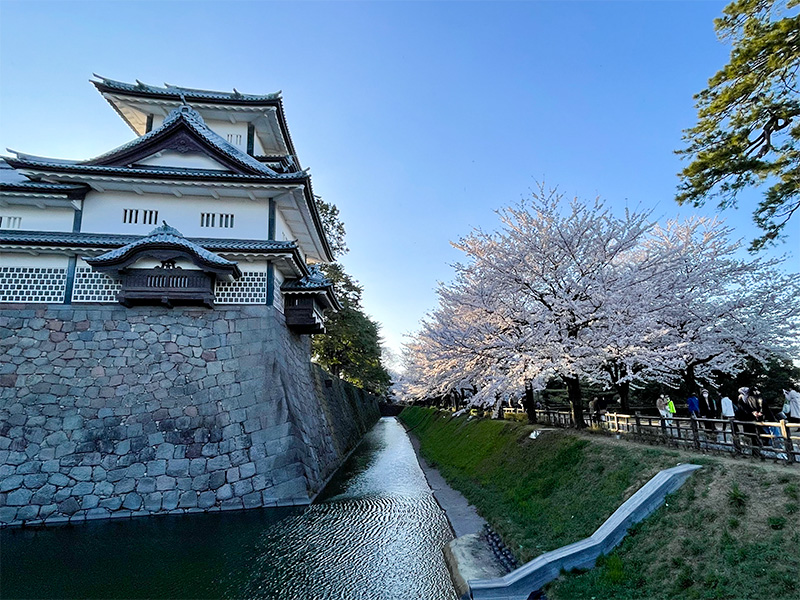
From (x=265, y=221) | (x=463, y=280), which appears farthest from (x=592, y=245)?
(x=265, y=221)

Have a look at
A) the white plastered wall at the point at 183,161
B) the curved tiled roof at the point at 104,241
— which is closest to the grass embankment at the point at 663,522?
the curved tiled roof at the point at 104,241

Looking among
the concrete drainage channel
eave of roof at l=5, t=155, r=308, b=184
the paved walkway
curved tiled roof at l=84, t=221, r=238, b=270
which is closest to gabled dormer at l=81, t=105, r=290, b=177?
eave of roof at l=5, t=155, r=308, b=184

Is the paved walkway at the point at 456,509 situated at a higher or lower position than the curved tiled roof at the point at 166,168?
lower

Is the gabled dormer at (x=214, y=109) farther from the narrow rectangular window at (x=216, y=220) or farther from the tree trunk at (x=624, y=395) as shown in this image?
the tree trunk at (x=624, y=395)

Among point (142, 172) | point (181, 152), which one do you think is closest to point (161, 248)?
point (142, 172)

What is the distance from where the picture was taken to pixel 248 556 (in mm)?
6836

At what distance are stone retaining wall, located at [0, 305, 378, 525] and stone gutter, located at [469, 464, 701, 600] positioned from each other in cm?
600

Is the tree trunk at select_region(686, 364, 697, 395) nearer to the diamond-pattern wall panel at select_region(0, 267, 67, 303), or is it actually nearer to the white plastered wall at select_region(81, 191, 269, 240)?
the white plastered wall at select_region(81, 191, 269, 240)

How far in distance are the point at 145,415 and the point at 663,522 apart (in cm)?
1080

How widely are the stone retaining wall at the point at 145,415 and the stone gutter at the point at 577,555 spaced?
600cm

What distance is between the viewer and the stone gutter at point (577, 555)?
5117 mm

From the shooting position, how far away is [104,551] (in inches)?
287

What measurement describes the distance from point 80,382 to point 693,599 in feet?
41.3

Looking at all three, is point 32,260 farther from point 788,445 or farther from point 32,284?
point 788,445
